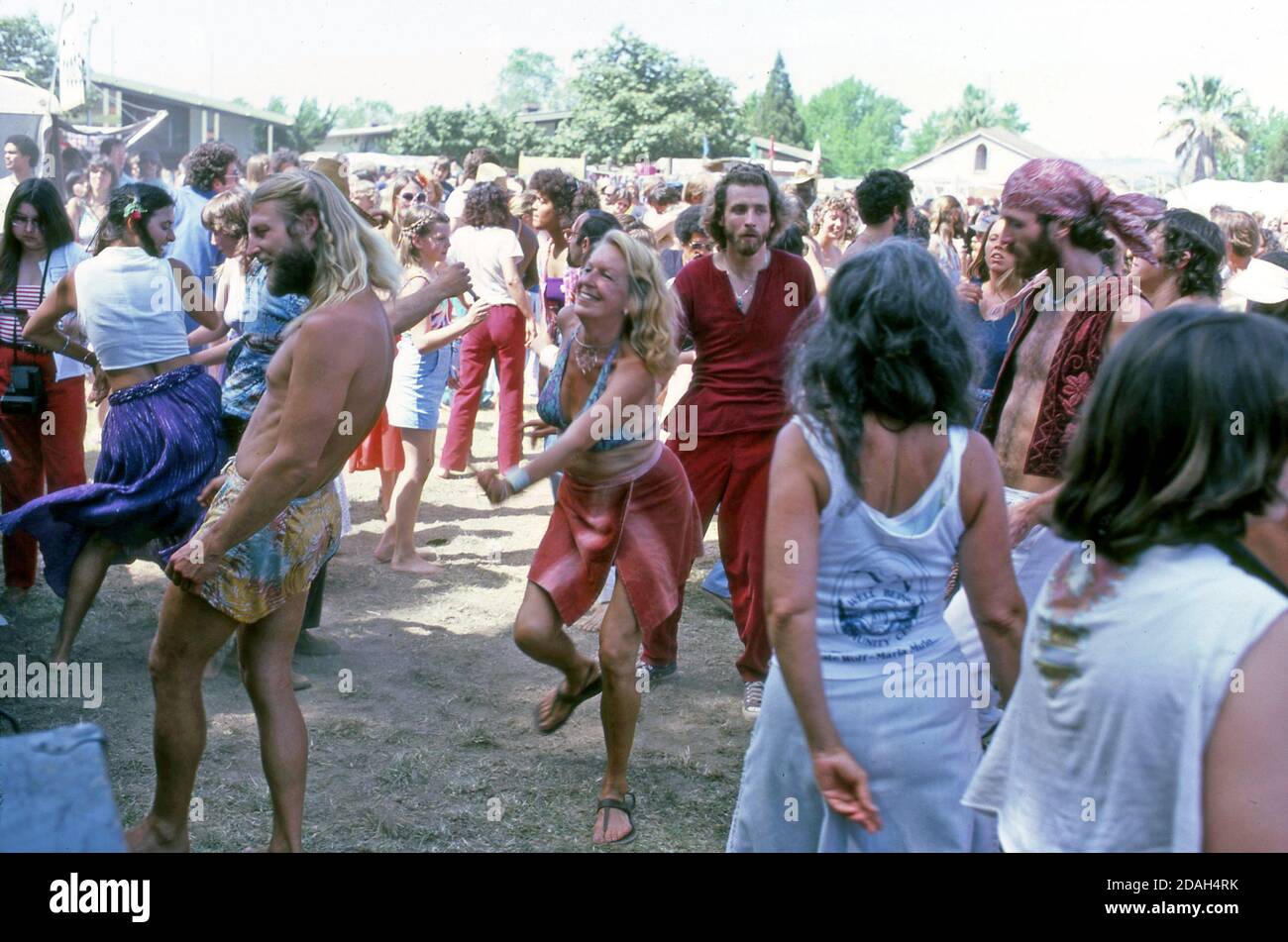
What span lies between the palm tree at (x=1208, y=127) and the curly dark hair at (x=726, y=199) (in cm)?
7895

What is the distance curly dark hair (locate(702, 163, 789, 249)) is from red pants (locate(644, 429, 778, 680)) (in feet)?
2.73

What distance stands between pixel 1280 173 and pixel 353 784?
194ft

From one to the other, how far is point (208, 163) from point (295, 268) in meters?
4.82

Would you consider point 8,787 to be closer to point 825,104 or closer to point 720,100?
point 720,100

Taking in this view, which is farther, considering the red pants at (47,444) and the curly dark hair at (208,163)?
the curly dark hair at (208,163)

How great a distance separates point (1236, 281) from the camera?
598cm

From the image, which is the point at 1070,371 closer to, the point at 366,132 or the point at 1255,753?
the point at 1255,753

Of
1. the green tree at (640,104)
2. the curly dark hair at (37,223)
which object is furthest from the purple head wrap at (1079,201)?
the green tree at (640,104)

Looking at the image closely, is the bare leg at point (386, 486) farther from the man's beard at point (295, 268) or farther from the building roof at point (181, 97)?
the building roof at point (181, 97)

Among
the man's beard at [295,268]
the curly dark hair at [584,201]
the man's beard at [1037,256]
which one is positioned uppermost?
the curly dark hair at [584,201]

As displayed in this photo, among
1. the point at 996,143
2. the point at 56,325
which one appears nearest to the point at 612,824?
the point at 56,325

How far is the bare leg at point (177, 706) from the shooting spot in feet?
11.3
